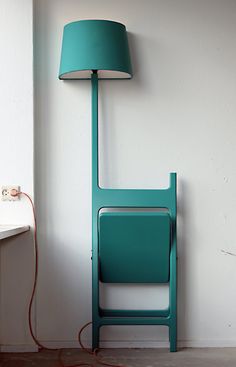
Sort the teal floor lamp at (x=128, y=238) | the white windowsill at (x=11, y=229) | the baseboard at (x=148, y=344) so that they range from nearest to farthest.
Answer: the white windowsill at (x=11, y=229)
the teal floor lamp at (x=128, y=238)
the baseboard at (x=148, y=344)

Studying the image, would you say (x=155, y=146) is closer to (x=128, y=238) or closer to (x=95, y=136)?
(x=95, y=136)

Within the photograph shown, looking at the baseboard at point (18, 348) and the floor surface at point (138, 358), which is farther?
the baseboard at point (18, 348)

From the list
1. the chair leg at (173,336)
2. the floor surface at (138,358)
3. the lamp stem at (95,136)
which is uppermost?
the lamp stem at (95,136)

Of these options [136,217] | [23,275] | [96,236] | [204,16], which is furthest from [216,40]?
[23,275]

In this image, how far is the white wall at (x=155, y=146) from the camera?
2.80 metres

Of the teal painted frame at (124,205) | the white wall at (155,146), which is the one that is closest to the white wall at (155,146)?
the white wall at (155,146)

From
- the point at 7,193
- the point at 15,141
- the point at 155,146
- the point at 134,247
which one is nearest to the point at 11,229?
the point at 7,193

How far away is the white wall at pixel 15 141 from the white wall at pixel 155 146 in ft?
0.27

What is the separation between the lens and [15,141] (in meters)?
2.75

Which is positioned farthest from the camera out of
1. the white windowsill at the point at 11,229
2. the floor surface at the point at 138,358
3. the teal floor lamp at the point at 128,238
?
the teal floor lamp at the point at 128,238

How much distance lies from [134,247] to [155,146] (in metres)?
0.59

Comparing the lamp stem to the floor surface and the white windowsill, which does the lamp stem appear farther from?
the floor surface

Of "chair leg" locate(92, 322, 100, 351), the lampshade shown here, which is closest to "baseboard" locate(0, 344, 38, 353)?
"chair leg" locate(92, 322, 100, 351)

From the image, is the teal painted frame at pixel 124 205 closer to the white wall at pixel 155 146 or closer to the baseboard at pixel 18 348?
the white wall at pixel 155 146
